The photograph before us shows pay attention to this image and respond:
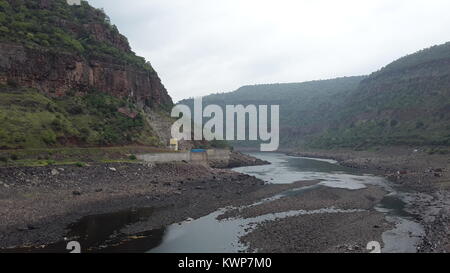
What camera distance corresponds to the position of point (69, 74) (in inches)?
2457

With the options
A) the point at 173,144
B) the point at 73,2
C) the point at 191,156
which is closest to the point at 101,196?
the point at 191,156

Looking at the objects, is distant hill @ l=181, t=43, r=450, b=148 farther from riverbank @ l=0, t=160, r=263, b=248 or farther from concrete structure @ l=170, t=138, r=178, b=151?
riverbank @ l=0, t=160, r=263, b=248

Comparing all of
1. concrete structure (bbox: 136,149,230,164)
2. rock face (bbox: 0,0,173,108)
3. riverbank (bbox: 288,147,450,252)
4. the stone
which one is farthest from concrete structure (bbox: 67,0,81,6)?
riverbank (bbox: 288,147,450,252)

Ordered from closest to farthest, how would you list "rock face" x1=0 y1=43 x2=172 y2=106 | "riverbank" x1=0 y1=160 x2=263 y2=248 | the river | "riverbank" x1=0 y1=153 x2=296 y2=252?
the river
"riverbank" x1=0 y1=153 x2=296 y2=252
"riverbank" x1=0 y1=160 x2=263 y2=248
"rock face" x1=0 y1=43 x2=172 y2=106

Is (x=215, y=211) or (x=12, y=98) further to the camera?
(x=12, y=98)

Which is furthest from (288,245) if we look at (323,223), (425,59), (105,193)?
(425,59)

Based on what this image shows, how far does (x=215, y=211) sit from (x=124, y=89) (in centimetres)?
4826

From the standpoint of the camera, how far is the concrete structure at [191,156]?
56400mm

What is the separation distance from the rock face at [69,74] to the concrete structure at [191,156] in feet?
62.4

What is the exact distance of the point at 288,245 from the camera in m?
23.0

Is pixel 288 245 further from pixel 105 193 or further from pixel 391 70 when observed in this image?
pixel 391 70

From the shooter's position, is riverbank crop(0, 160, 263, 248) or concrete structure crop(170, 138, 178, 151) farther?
concrete structure crop(170, 138, 178, 151)

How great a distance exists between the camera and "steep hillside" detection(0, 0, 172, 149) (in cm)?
4882

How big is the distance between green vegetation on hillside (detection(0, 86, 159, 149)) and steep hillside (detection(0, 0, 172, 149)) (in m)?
0.11
